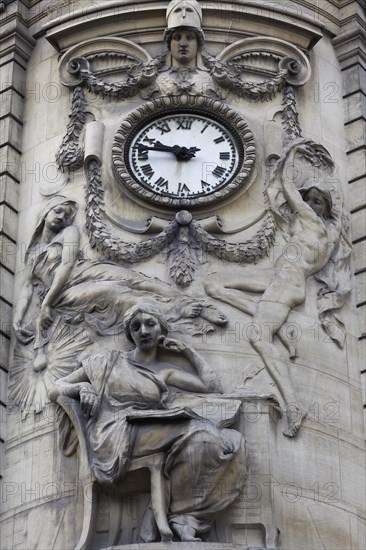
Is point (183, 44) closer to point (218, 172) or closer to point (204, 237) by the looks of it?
point (218, 172)

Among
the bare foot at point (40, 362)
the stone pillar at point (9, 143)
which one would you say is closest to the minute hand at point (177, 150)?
the stone pillar at point (9, 143)

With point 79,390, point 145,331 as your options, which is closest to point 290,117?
point 145,331

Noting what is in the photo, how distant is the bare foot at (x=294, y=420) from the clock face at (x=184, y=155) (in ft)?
11.2

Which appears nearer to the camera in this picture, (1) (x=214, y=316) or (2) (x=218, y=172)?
(1) (x=214, y=316)

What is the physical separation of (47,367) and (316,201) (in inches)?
170

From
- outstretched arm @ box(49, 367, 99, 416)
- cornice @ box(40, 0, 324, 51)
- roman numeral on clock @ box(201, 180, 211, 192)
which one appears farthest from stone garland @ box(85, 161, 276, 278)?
cornice @ box(40, 0, 324, 51)

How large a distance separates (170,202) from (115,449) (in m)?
3.91

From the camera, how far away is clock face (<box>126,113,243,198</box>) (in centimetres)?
2112

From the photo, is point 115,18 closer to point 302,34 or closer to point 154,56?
point 154,56

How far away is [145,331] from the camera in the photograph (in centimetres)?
1939

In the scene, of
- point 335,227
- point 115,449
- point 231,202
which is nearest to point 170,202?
point 231,202

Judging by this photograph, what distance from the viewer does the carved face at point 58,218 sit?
21125 mm

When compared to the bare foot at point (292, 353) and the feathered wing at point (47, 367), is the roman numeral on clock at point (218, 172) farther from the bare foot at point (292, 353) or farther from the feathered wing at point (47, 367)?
the feathered wing at point (47, 367)

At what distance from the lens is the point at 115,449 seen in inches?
730
